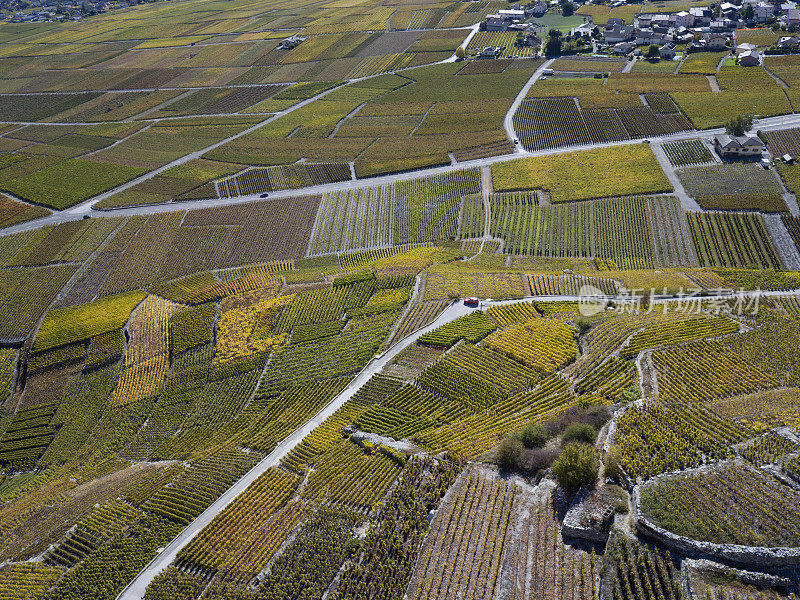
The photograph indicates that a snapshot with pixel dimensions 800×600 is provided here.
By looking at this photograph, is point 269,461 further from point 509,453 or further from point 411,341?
point 509,453

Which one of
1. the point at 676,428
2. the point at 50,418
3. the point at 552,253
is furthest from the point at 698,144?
the point at 50,418

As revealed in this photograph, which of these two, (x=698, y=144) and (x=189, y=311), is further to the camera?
(x=698, y=144)

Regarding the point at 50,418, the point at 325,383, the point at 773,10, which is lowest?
the point at 50,418

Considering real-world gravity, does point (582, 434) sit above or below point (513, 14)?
below

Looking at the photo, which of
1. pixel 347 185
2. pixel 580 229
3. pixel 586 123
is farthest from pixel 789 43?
pixel 347 185

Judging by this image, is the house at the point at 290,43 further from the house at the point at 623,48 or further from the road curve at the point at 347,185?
the road curve at the point at 347,185

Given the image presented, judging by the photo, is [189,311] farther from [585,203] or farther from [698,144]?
[698,144]

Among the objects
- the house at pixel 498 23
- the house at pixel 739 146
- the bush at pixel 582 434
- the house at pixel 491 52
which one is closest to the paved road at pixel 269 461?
the bush at pixel 582 434
